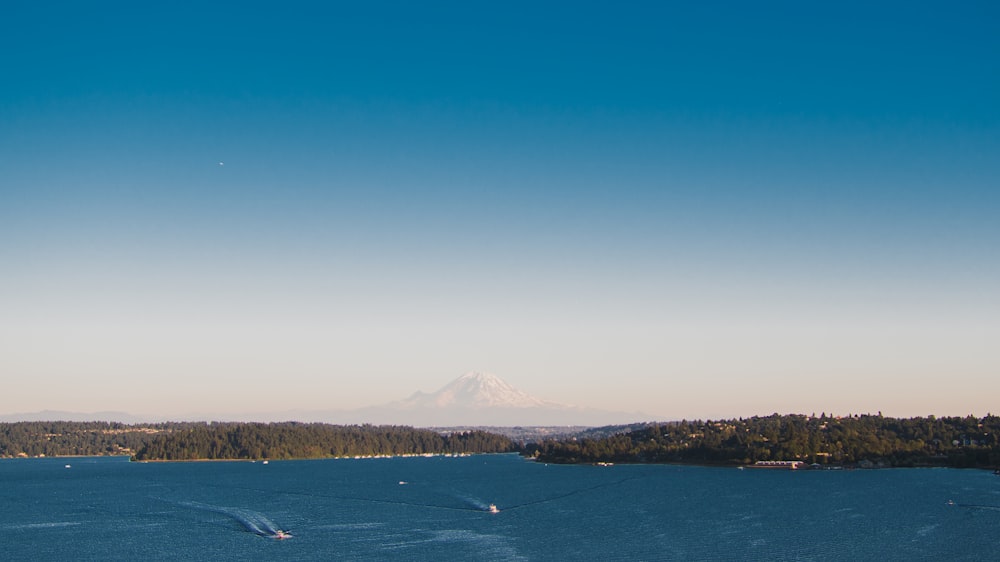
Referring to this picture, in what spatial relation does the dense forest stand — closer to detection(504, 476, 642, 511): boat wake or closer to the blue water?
the blue water

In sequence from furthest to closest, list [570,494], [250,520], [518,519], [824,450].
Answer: [824,450] < [570,494] < [250,520] < [518,519]

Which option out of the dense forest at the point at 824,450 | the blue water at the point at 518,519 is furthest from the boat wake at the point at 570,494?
the dense forest at the point at 824,450

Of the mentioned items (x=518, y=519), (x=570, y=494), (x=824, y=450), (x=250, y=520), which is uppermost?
(x=824, y=450)

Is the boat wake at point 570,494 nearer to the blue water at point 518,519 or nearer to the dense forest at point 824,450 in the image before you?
the blue water at point 518,519

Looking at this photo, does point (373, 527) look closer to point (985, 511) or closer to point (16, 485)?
point (985, 511)

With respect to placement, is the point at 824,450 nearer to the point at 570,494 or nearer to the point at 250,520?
the point at 570,494

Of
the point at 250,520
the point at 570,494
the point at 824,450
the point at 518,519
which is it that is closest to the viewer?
the point at 518,519

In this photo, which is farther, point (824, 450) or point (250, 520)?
point (824, 450)

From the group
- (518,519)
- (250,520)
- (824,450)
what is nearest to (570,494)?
(518,519)

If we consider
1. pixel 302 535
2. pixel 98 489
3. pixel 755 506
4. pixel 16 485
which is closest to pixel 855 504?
pixel 755 506
